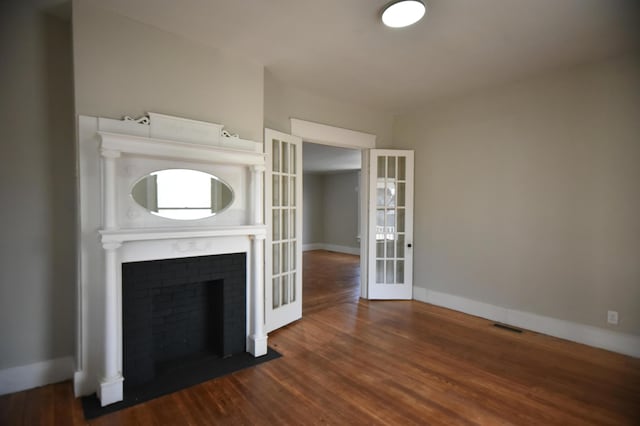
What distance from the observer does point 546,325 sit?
3.52 metres

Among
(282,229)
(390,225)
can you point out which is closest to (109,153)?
(282,229)

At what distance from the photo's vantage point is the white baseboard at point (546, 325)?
3.05 m

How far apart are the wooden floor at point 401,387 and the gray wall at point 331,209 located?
21.6ft

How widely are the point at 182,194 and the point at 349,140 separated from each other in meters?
2.52

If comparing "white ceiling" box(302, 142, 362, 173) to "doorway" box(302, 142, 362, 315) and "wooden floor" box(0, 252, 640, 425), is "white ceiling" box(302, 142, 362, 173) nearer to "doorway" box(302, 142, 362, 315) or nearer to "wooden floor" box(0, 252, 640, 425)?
"doorway" box(302, 142, 362, 315)

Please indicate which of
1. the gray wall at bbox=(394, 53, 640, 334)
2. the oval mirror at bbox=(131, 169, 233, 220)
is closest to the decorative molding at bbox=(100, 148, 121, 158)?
the oval mirror at bbox=(131, 169, 233, 220)

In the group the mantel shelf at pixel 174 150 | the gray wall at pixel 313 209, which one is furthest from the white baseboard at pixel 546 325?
the gray wall at pixel 313 209

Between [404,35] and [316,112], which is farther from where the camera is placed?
[316,112]

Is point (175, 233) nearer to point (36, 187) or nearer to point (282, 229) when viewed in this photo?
point (36, 187)

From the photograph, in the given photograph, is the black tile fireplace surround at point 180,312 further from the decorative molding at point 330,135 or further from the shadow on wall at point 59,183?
the decorative molding at point 330,135

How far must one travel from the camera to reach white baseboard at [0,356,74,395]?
2.35 m

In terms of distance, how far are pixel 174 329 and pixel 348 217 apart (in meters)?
7.76

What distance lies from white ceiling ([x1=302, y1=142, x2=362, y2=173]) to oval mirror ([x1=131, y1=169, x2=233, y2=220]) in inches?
133

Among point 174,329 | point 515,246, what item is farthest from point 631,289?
point 174,329
